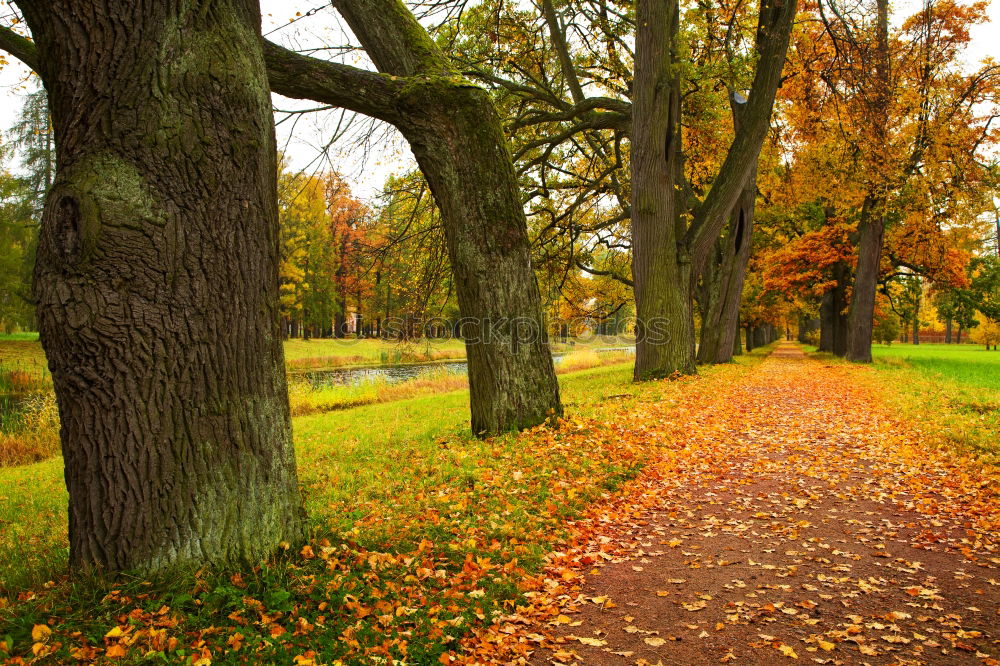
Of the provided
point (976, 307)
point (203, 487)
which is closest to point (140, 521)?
point (203, 487)

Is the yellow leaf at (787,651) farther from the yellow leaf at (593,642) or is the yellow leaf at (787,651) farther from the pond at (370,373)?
the pond at (370,373)

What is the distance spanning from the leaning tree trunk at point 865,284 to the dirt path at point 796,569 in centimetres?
1439

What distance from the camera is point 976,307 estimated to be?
22562 mm

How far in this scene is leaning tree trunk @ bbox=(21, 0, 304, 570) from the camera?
3152 mm

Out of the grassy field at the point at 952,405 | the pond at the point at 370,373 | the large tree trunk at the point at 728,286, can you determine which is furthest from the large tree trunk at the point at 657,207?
the pond at the point at 370,373

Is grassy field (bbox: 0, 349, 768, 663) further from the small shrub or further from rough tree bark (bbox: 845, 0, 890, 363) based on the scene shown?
rough tree bark (bbox: 845, 0, 890, 363)

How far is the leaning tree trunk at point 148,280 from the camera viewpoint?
3152 millimetres

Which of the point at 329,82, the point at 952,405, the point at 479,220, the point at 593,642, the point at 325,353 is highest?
the point at 329,82

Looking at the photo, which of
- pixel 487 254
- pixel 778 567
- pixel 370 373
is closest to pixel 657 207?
pixel 487 254

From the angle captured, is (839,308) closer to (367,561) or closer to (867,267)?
(867,267)

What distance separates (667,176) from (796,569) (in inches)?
404

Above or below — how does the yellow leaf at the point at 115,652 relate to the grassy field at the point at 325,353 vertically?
below

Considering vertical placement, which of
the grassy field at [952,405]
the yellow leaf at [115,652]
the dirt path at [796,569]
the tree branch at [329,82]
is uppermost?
the tree branch at [329,82]

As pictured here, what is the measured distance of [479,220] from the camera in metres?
6.88
